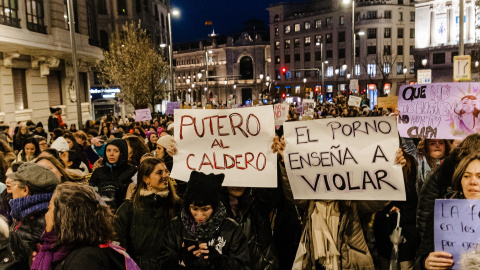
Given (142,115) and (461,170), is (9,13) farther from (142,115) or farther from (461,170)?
(461,170)

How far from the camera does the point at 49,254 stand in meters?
2.65

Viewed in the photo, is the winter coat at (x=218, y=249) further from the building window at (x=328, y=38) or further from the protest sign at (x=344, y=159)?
the building window at (x=328, y=38)

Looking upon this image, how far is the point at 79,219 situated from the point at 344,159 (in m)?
2.36

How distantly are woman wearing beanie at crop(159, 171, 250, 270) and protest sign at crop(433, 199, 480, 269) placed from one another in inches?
55.1

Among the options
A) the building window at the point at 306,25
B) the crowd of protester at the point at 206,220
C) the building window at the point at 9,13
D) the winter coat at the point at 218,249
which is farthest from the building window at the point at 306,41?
the winter coat at the point at 218,249

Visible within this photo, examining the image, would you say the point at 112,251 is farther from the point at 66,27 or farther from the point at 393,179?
the point at 66,27

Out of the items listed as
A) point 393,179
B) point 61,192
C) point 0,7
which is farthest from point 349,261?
point 0,7

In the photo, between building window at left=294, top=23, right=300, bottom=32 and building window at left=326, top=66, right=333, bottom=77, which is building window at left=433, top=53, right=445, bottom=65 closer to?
building window at left=326, top=66, right=333, bottom=77

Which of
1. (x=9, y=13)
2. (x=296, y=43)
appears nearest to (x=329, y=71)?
(x=296, y=43)

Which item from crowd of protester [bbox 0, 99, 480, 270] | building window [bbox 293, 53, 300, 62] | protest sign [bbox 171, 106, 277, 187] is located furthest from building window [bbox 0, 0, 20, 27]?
building window [bbox 293, 53, 300, 62]

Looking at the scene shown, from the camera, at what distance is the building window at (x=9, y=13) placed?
16.7m

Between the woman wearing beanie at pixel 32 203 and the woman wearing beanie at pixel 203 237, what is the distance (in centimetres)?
96

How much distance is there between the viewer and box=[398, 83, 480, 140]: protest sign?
5625mm

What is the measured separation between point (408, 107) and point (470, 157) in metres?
2.83
